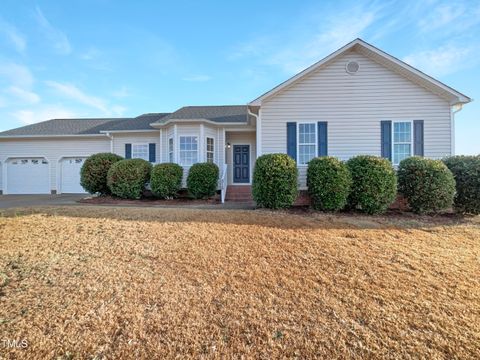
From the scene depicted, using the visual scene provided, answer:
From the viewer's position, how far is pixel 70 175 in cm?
1627

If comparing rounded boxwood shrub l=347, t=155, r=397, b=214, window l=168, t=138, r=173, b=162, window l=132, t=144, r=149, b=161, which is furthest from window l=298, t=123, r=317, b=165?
window l=132, t=144, r=149, b=161

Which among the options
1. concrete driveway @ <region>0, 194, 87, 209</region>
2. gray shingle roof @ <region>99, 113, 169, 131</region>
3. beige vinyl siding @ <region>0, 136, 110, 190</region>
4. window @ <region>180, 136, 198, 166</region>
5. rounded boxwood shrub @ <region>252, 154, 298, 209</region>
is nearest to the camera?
rounded boxwood shrub @ <region>252, 154, 298, 209</region>

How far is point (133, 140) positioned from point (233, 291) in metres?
13.6

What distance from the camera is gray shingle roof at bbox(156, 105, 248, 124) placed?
13445 millimetres

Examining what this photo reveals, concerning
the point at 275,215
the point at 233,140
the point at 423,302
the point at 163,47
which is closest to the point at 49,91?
the point at 163,47

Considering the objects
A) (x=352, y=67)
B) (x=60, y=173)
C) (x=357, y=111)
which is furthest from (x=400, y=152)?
(x=60, y=173)

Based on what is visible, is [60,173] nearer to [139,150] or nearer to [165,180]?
[139,150]

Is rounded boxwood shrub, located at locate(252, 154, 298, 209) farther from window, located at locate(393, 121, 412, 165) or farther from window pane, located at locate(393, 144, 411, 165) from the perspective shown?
window, located at locate(393, 121, 412, 165)

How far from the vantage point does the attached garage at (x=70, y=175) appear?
638 inches

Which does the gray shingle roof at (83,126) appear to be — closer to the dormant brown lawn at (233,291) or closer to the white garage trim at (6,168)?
the white garage trim at (6,168)

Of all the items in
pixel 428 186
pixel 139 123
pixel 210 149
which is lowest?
pixel 428 186

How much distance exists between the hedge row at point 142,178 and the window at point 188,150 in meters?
0.91

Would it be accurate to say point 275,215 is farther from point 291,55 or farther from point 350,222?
point 291,55

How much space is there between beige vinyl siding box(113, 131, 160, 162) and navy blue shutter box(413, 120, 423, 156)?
1260cm
